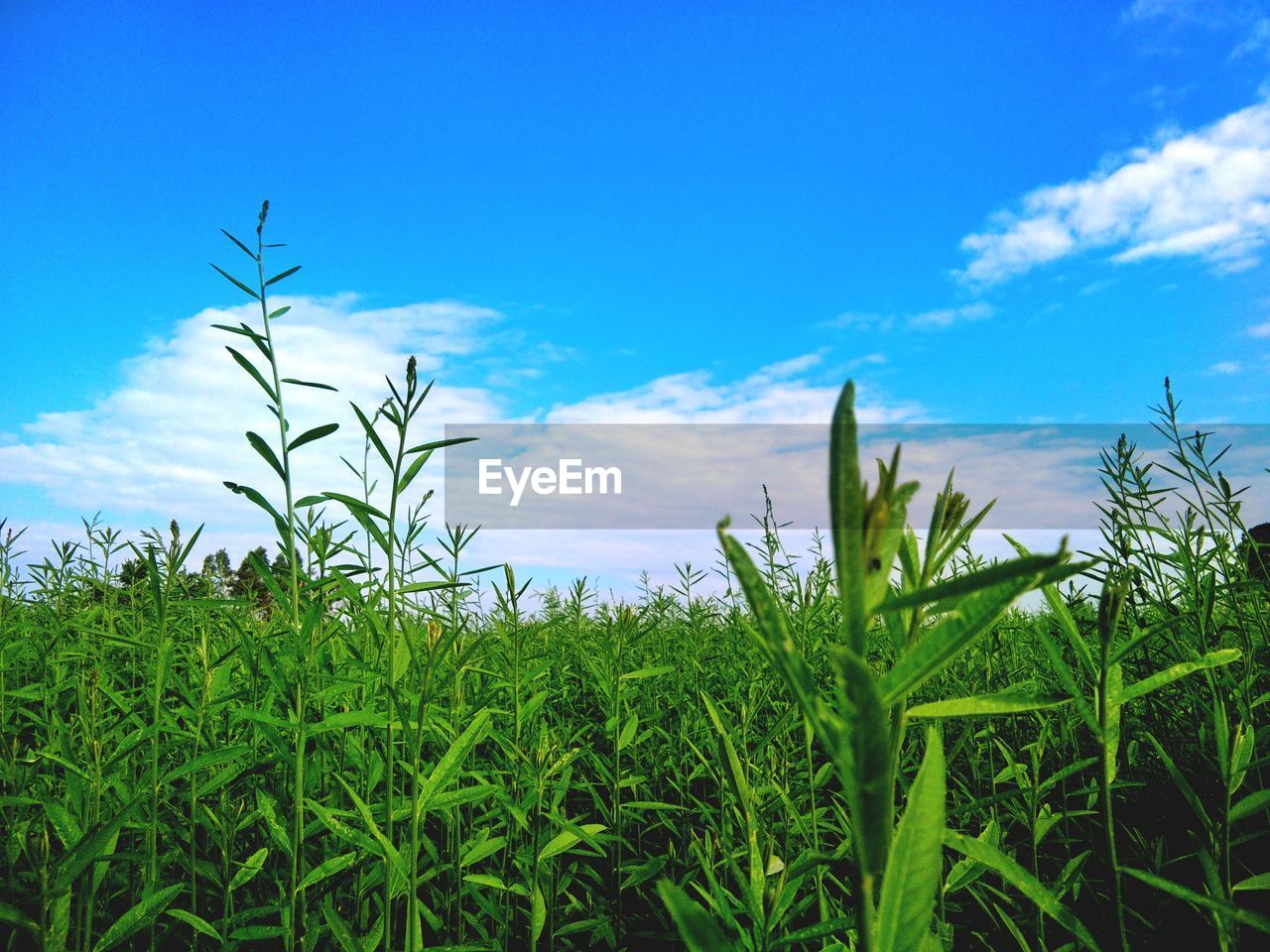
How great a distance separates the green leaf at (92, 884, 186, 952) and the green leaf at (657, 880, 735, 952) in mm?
1181

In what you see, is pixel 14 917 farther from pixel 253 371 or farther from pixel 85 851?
pixel 253 371

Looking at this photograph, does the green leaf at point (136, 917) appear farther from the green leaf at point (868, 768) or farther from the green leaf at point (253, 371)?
the green leaf at point (868, 768)

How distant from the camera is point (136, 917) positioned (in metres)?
1.36

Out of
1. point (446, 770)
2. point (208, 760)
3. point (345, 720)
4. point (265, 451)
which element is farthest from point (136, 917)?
point (265, 451)

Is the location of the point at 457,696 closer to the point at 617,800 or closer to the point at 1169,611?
the point at 617,800

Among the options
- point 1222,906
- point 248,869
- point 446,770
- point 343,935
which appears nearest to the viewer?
point 1222,906

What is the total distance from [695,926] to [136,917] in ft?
4.30

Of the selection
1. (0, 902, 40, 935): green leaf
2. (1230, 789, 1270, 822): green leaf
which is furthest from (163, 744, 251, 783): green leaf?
(1230, 789, 1270, 822): green leaf

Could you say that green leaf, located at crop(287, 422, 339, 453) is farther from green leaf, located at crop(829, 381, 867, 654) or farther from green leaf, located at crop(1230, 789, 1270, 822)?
green leaf, located at crop(1230, 789, 1270, 822)

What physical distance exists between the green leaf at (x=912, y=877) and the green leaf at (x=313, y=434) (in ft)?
4.40

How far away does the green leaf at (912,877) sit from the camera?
566 millimetres

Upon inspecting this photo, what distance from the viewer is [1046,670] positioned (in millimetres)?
2932

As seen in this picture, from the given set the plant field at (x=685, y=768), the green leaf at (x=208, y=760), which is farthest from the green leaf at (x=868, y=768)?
the green leaf at (x=208, y=760)

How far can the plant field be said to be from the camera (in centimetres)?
57
